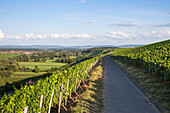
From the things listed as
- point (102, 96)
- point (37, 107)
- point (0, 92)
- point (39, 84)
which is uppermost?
point (39, 84)

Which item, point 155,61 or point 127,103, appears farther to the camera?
point 155,61

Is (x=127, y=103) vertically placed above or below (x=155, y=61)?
below

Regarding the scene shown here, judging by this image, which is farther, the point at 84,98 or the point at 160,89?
the point at 160,89

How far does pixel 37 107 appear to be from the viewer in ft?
32.4

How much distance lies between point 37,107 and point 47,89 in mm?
→ 1676

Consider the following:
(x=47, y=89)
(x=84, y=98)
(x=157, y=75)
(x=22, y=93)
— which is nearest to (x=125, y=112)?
(x=84, y=98)

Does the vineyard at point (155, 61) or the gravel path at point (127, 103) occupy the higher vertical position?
the vineyard at point (155, 61)

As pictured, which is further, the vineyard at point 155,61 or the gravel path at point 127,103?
the vineyard at point 155,61

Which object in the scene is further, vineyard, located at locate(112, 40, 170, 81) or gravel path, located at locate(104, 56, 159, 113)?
vineyard, located at locate(112, 40, 170, 81)

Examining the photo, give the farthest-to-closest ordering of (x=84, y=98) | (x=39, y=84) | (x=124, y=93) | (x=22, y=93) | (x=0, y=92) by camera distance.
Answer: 1. (x=0, y=92)
2. (x=124, y=93)
3. (x=84, y=98)
4. (x=39, y=84)
5. (x=22, y=93)

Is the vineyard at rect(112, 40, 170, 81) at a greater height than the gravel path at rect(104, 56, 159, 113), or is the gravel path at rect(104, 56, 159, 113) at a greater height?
the vineyard at rect(112, 40, 170, 81)

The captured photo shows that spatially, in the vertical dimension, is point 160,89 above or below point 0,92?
above

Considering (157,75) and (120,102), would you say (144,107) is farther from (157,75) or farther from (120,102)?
(157,75)

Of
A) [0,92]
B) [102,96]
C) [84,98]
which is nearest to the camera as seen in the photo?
[84,98]
